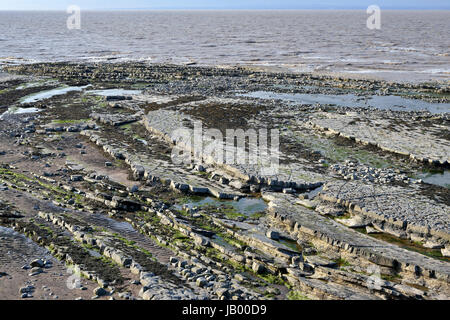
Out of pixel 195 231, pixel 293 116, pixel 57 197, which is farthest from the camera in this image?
pixel 293 116

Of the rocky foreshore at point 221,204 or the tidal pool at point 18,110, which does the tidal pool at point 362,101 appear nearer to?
the rocky foreshore at point 221,204

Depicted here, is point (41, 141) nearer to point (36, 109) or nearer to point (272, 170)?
point (36, 109)

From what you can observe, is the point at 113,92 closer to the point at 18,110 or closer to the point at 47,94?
the point at 47,94

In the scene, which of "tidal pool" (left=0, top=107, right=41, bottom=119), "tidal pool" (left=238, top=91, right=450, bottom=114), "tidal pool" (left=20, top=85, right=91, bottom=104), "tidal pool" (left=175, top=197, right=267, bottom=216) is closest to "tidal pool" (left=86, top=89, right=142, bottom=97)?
"tidal pool" (left=20, top=85, right=91, bottom=104)

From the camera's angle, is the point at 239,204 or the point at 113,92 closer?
the point at 239,204

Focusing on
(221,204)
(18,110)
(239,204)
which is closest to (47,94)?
(18,110)
